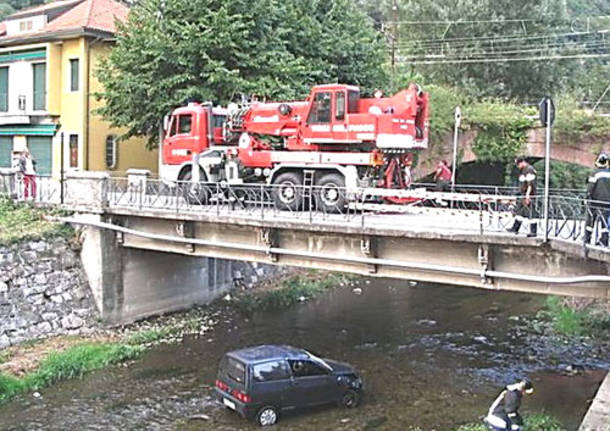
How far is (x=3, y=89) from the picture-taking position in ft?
118

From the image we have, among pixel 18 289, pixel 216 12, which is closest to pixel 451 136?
pixel 216 12

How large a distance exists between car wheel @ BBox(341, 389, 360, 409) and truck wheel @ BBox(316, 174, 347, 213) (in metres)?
5.05

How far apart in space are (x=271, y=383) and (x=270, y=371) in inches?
9.5

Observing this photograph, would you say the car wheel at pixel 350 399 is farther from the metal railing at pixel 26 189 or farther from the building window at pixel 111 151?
the building window at pixel 111 151

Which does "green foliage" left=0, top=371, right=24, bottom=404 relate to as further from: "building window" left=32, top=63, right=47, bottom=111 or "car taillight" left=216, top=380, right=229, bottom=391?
"building window" left=32, top=63, right=47, bottom=111

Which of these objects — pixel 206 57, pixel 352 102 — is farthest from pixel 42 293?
pixel 206 57

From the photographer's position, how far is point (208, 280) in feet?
86.1

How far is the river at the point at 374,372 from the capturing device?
50.7 feet

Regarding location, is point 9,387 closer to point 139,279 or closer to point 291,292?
point 139,279

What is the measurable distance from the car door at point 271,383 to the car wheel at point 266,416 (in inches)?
4.7

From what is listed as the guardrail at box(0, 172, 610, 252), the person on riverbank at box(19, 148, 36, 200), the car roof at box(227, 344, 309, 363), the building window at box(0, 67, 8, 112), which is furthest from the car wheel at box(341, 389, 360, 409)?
the building window at box(0, 67, 8, 112)

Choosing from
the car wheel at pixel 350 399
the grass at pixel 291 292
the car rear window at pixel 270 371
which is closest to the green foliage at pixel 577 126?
the grass at pixel 291 292

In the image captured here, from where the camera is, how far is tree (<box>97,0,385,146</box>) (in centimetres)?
2695

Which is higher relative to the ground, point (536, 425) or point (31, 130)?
point (31, 130)
